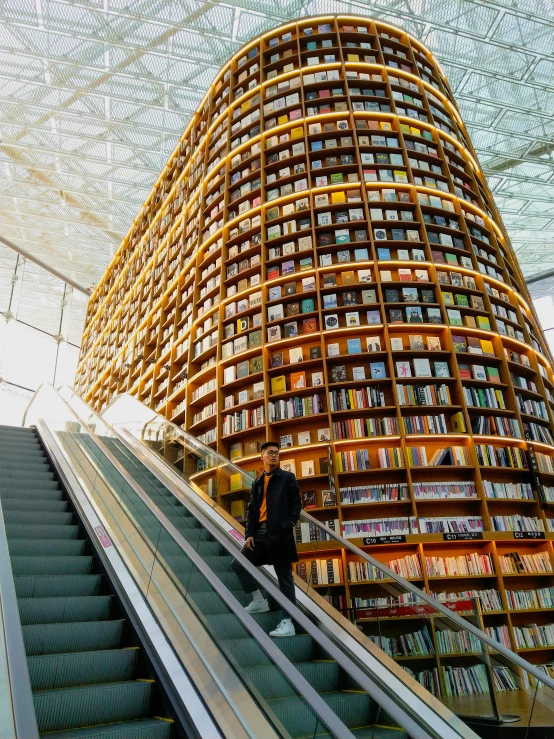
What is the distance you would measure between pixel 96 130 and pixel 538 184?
1067 centimetres

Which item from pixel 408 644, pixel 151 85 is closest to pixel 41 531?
pixel 408 644

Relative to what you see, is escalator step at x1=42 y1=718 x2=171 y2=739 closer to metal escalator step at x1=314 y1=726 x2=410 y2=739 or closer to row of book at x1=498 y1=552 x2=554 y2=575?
metal escalator step at x1=314 y1=726 x2=410 y2=739

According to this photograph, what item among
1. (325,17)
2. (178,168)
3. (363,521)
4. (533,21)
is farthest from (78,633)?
(533,21)

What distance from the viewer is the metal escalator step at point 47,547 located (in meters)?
3.38

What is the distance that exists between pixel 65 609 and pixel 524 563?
3793 millimetres

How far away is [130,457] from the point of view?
15.0 feet

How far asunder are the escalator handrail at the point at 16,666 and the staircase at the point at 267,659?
80cm

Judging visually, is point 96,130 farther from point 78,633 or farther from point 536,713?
point 536,713

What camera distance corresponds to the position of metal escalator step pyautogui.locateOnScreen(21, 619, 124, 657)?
2570 millimetres

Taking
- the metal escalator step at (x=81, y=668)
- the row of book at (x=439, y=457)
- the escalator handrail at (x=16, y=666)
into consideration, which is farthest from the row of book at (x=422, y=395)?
the escalator handrail at (x=16, y=666)

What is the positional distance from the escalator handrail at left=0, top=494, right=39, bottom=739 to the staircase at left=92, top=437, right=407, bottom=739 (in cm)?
80

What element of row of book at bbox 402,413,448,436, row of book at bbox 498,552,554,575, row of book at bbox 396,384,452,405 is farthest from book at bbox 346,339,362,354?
row of book at bbox 498,552,554,575

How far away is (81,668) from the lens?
Answer: 246 centimetres

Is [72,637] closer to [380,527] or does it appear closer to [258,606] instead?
[258,606]
